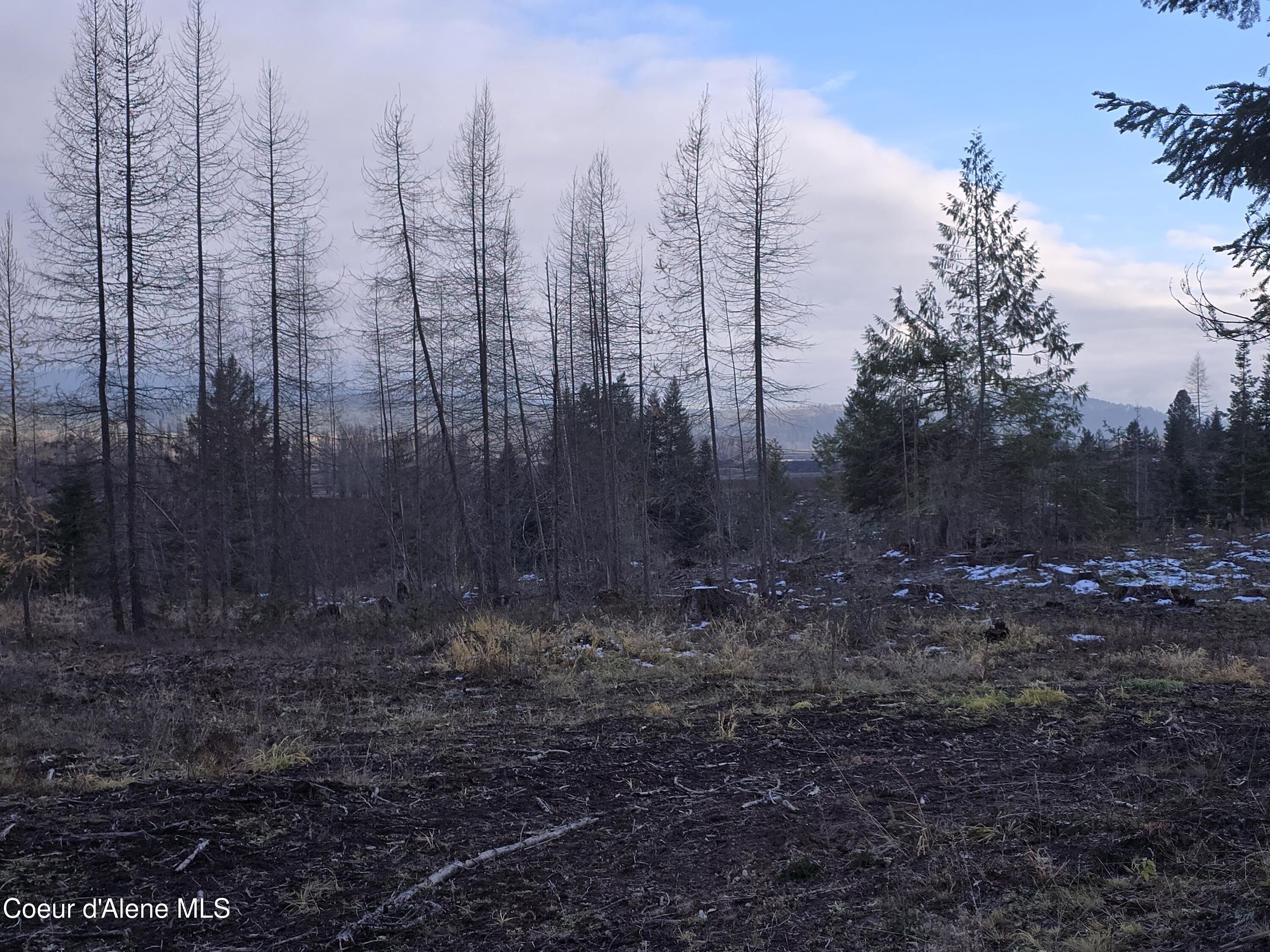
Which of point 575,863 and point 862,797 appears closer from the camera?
point 575,863

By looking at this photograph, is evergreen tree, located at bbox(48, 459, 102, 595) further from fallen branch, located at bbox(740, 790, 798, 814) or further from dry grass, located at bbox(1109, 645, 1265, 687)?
dry grass, located at bbox(1109, 645, 1265, 687)

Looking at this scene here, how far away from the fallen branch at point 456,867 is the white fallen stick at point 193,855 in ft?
0.09

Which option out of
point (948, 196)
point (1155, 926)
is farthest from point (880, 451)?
point (1155, 926)

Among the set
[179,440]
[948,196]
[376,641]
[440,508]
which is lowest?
[376,641]

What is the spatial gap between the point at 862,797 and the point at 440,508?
70.6 ft

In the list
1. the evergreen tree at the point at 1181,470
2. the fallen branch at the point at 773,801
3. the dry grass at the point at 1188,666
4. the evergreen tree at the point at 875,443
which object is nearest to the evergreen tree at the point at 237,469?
the evergreen tree at the point at 875,443

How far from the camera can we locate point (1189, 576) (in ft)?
56.4

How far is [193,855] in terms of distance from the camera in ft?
13.3

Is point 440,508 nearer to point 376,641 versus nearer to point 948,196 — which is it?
point 376,641

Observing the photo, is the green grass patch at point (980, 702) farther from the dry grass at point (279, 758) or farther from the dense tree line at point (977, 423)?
the dense tree line at point (977, 423)

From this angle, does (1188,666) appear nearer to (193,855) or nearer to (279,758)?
(279,758)

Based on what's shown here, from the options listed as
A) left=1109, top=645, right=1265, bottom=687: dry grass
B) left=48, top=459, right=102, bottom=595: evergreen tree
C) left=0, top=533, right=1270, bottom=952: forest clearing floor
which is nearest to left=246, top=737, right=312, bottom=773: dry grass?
left=0, top=533, right=1270, bottom=952: forest clearing floor

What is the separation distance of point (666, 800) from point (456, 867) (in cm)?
162

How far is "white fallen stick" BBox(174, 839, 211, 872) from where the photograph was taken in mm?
3951
